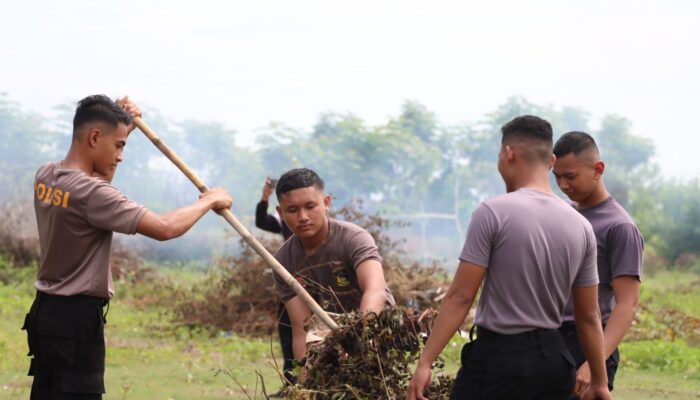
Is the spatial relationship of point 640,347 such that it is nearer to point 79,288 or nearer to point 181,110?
point 79,288

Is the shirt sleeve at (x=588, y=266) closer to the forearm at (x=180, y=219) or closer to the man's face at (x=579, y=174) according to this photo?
the man's face at (x=579, y=174)

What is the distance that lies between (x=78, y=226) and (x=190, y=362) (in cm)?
647

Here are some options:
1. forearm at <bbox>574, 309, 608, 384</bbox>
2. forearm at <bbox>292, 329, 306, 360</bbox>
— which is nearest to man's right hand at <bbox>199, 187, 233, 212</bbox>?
forearm at <bbox>292, 329, 306, 360</bbox>

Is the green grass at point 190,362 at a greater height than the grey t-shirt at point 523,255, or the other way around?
the grey t-shirt at point 523,255

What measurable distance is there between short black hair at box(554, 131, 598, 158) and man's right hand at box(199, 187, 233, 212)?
1707 millimetres

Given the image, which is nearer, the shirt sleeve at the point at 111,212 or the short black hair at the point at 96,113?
the shirt sleeve at the point at 111,212

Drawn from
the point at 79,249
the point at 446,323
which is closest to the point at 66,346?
the point at 79,249

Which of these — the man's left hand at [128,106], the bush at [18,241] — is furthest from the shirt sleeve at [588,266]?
the bush at [18,241]

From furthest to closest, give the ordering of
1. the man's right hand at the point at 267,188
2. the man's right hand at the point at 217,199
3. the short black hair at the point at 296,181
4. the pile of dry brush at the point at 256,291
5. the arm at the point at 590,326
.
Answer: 1. the pile of dry brush at the point at 256,291
2. the man's right hand at the point at 267,188
3. the short black hair at the point at 296,181
4. the man's right hand at the point at 217,199
5. the arm at the point at 590,326

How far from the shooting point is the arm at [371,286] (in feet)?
17.7

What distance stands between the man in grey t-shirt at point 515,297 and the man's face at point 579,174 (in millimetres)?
890

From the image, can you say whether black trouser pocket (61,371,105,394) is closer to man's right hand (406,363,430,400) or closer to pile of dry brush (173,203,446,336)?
man's right hand (406,363,430,400)

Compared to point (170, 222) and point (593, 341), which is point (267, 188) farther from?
point (593, 341)

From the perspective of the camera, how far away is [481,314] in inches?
167
